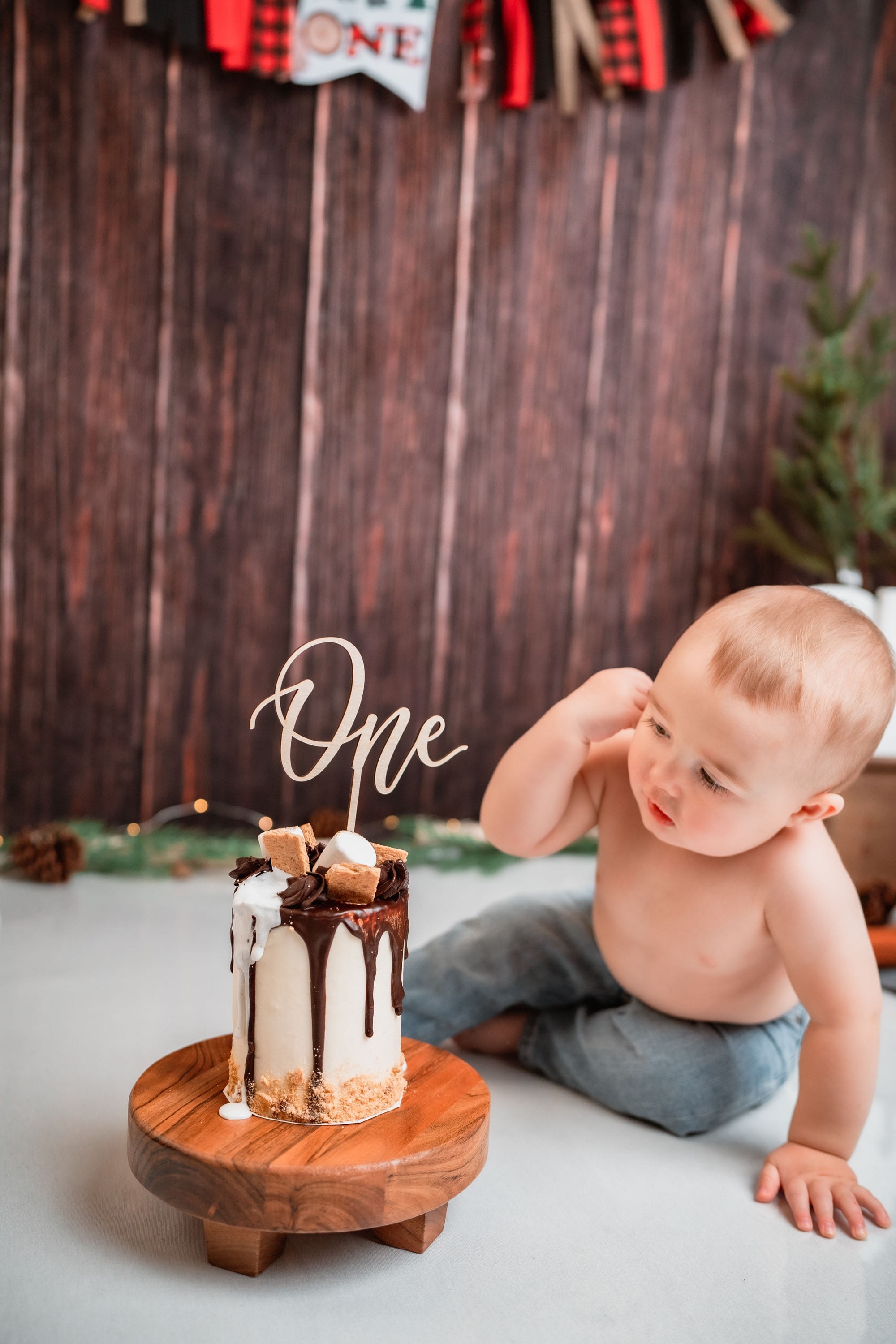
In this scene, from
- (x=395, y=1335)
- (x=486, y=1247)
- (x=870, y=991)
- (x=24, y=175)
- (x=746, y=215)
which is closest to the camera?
(x=395, y=1335)

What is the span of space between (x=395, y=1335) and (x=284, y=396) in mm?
1465

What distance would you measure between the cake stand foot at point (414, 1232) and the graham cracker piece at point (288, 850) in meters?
0.26

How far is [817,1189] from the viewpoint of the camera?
90 cm

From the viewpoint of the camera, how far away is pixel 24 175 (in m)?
1.71

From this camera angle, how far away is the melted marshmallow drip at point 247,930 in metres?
0.78

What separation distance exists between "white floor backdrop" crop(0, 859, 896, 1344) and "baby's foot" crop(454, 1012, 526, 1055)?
0.02 m

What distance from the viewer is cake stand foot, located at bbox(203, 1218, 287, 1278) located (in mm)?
754

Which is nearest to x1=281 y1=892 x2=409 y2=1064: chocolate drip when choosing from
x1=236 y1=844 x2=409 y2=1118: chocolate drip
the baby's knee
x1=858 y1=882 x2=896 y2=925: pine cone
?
x1=236 y1=844 x2=409 y2=1118: chocolate drip

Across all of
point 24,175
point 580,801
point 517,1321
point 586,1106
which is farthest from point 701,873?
point 24,175

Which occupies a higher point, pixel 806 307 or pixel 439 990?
pixel 806 307

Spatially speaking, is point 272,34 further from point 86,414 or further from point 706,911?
point 706,911

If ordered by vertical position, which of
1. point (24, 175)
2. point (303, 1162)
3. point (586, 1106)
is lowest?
point (586, 1106)

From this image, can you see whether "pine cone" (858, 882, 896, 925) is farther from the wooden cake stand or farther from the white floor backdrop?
the wooden cake stand

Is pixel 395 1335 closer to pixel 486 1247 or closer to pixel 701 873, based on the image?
pixel 486 1247
